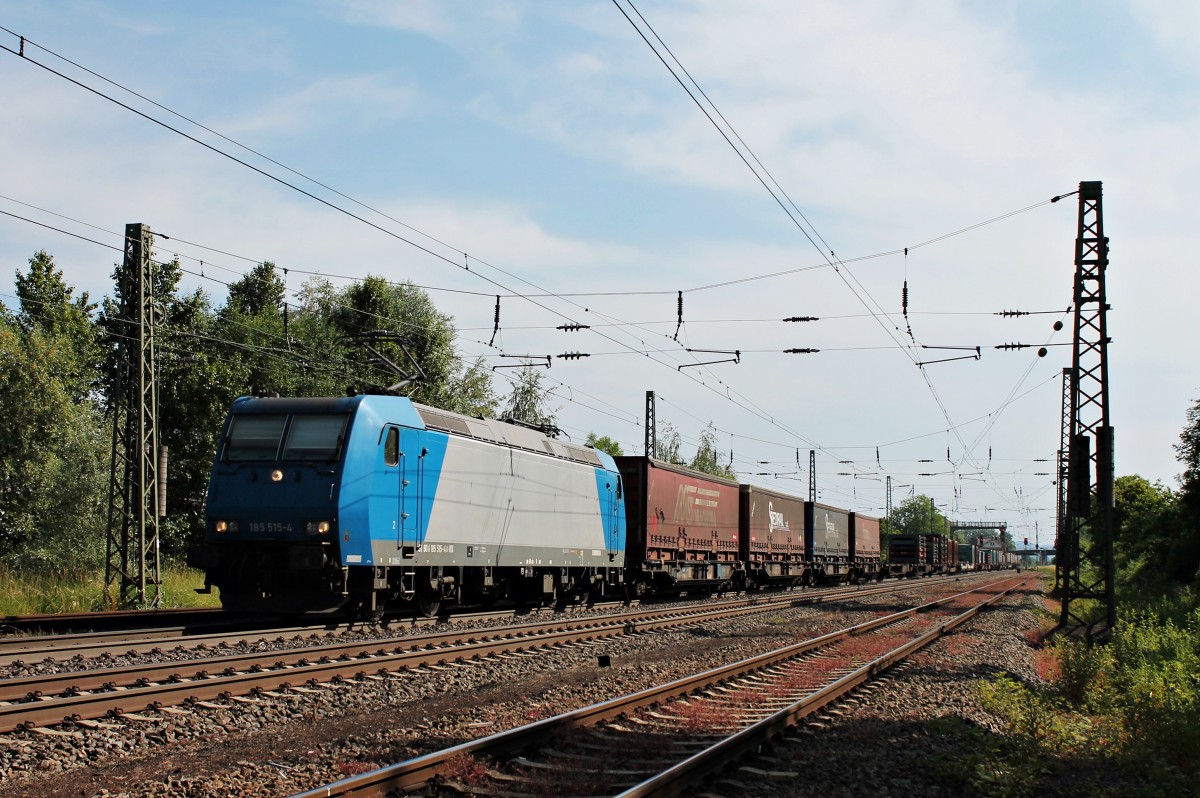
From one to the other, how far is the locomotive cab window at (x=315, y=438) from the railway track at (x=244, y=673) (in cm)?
299

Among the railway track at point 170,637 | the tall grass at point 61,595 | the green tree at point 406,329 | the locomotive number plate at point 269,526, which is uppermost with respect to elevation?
the green tree at point 406,329

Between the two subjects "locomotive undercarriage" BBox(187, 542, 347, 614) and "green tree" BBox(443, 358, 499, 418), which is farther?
"green tree" BBox(443, 358, 499, 418)

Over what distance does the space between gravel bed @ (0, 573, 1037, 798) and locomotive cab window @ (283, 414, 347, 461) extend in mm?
4477

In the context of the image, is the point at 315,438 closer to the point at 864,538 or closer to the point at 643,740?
the point at 643,740

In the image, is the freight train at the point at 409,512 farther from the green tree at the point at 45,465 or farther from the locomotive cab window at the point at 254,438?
the green tree at the point at 45,465

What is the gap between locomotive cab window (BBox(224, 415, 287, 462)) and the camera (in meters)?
16.6

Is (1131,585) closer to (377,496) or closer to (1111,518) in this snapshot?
(1111,518)

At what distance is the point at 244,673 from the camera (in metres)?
11.3

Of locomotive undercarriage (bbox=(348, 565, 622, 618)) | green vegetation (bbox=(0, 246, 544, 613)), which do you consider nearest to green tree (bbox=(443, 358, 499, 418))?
green vegetation (bbox=(0, 246, 544, 613))

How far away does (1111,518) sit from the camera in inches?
778

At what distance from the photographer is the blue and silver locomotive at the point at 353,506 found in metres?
15.9

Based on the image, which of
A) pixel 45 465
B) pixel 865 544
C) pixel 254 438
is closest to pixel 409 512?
pixel 254 438

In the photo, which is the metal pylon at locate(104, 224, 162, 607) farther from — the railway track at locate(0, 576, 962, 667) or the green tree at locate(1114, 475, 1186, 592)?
the green tree at locate(1114, 475, 1186, 592)

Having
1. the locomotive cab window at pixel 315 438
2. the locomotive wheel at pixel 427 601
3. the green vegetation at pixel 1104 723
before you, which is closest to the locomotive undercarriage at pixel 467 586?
the locomotive wheel at pixel 427 601
